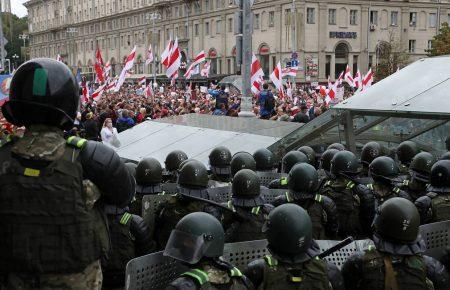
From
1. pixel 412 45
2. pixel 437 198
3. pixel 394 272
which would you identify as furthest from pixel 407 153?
pixel 412 45

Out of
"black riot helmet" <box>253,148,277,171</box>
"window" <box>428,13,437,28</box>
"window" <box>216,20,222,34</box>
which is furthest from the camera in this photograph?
"window" <box>216,20,222,34</box>

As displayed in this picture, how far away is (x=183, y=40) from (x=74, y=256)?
68.9 m

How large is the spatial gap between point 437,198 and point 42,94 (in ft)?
13.7

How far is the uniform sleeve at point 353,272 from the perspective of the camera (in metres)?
3.95

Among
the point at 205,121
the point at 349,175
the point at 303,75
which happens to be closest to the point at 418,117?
the point at 349,175

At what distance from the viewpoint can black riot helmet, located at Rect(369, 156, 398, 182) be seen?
6.11 metres

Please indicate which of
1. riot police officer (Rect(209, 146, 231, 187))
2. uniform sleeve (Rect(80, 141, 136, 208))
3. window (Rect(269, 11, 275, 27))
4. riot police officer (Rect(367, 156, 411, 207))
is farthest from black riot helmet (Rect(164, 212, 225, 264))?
window (Rect(269, 11, 275, 27))

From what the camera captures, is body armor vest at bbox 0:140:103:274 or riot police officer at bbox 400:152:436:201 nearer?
body armor vest at bbox 0:140:103:274

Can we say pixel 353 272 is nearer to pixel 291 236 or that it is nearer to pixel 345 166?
pixel 291 236

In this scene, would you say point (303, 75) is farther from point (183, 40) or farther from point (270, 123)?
point (270, 123)

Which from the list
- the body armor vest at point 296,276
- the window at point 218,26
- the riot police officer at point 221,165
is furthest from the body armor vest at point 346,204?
the window at point 218,26

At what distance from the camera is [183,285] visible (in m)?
3.21

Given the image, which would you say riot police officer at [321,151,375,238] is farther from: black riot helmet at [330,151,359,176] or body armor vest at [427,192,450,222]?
body armor vest at [427,192,450,222]

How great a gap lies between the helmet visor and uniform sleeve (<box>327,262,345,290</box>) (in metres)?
0.95
